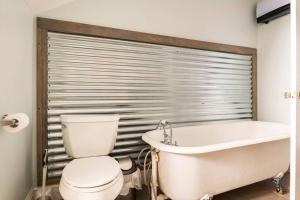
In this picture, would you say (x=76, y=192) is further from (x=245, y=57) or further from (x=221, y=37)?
(x=245, y=57)

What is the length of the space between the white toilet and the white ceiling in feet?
3.34

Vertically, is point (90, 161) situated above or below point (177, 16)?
below

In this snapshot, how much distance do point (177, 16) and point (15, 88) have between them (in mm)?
2020

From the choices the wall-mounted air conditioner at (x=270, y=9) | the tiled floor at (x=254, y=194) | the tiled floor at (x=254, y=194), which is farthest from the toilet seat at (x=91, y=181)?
the wall-mounted air conditioner at (x=270, y=9)

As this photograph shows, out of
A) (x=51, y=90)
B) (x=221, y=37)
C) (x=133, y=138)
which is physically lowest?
(x=133, y=138)

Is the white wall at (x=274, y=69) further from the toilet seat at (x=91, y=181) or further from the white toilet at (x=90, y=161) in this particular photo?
the toilet seat at (x=91, y=181)

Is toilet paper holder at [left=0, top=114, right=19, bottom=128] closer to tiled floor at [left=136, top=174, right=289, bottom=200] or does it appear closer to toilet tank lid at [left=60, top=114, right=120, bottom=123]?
toilet tank lid at [left=60, top=114, right=120, bottom=123]

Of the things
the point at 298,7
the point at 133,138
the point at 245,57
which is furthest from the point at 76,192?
the point at 245,57

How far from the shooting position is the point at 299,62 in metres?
1.11

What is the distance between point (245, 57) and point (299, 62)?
2.18m

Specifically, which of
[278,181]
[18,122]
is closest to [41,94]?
[18,122]

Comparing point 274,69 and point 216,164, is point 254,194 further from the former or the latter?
point 274,69

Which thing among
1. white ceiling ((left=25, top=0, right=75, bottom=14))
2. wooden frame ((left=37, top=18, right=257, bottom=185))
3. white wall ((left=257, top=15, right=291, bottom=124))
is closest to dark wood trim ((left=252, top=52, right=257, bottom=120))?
white wall ((left=257, top=15, right=291, bottom=124))

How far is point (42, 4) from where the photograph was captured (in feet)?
5.96
